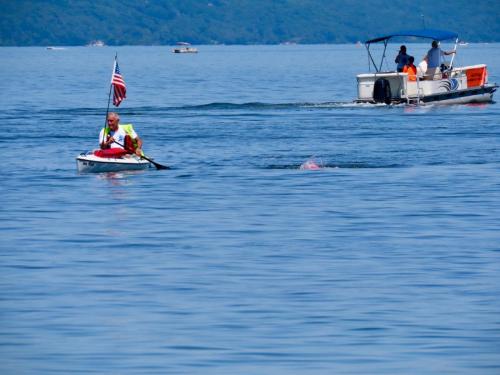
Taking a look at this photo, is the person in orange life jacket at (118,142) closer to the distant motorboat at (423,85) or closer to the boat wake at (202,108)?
the distant motorboat at (423,85)

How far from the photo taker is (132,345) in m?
14.6

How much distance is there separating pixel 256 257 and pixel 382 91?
3339cm

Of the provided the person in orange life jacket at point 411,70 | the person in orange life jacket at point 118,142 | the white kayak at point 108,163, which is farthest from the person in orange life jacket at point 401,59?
the person in orange life jacket at point 118,142

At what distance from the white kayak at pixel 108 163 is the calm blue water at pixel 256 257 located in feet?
0.86

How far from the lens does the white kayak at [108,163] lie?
3095 centimetres

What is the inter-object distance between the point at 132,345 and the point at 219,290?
3067 mm

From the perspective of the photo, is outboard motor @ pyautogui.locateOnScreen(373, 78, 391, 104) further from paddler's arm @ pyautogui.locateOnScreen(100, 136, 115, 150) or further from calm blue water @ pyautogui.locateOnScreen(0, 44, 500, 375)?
paddler's arm @ pyautogui.locateOnScreen(100, 136, 115, 150)

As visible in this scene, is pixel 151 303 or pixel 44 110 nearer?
pixel 151 303

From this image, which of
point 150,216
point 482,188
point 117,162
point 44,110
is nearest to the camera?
point 150,216

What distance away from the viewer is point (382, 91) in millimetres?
52812

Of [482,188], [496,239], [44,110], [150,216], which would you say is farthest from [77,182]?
[44,110]

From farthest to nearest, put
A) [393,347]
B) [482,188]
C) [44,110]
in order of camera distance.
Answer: [44,110] → [482,188] → [393,347]

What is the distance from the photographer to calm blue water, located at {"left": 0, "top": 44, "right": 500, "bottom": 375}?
47.2ft

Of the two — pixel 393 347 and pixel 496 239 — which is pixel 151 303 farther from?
pixel 496 239
